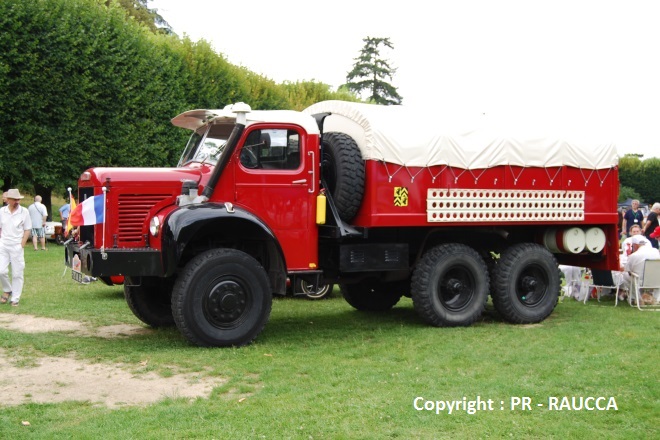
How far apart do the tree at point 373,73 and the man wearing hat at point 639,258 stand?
45408 millimetres

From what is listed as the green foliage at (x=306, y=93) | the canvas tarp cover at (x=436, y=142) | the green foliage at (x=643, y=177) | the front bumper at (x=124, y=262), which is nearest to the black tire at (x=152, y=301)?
the front bumper at (x=124, y=262)

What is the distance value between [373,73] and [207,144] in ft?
162

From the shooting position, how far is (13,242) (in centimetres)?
1144

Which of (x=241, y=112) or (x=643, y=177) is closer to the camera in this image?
(x=241, y=112)

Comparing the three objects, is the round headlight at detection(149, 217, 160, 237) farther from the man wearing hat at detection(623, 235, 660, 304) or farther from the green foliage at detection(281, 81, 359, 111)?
the green foliage at detection(281, 81, 359, 111)

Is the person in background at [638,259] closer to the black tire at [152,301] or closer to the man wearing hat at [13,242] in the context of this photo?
the black tire at [152,301]

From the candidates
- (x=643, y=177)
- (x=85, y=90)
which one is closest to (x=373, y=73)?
(x=643, y=177)

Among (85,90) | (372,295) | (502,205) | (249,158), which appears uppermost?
(85,90)

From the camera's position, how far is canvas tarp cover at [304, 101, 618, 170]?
9.27m

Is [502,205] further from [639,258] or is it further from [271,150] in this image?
[639,258]

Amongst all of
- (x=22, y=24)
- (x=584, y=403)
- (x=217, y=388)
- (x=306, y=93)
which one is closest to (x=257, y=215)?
(x=217, y=388)

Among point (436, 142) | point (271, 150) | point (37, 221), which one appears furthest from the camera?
point (37, 221)

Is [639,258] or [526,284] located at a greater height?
[639,258]

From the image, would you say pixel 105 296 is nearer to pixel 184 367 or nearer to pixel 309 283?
pixel 309 283
